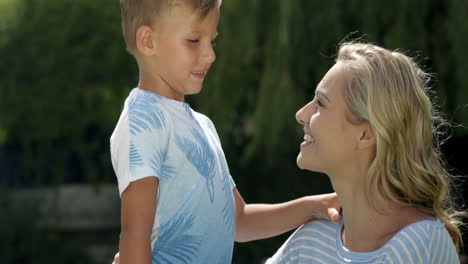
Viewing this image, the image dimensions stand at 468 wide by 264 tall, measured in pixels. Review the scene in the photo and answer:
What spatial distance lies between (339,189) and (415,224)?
0.70 ft

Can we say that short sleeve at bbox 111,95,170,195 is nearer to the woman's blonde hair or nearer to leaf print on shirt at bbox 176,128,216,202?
leaf print on shirt at bbox 176,128,216,202

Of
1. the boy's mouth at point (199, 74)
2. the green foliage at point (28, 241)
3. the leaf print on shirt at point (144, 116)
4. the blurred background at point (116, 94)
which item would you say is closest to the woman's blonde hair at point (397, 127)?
the boy's mouth at point (199, 74)

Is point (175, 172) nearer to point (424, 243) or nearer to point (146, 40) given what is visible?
point (146, 40)

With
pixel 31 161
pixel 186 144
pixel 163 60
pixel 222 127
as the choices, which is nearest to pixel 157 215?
pixel 186 144

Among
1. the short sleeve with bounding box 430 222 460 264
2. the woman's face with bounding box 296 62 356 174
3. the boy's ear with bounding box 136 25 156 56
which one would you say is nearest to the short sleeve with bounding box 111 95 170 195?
the boy's ear with bounding box 136 25 156 56

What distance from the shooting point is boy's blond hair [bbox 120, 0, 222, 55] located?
169cm

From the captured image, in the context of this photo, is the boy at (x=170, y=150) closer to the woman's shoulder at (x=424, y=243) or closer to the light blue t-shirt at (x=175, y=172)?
the light blue t-shirt at (x=175, y=172)

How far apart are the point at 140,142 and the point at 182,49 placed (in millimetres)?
248

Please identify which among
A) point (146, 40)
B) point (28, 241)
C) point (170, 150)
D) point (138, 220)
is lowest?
point (28, 241)

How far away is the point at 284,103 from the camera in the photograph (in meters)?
4.74

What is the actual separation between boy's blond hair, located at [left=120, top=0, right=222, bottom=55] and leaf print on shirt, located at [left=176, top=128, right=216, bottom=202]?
260mm

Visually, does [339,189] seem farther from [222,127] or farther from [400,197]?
[222,127]

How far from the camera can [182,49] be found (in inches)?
67.3

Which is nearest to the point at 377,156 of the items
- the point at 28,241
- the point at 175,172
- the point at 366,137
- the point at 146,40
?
the point at 366,137
